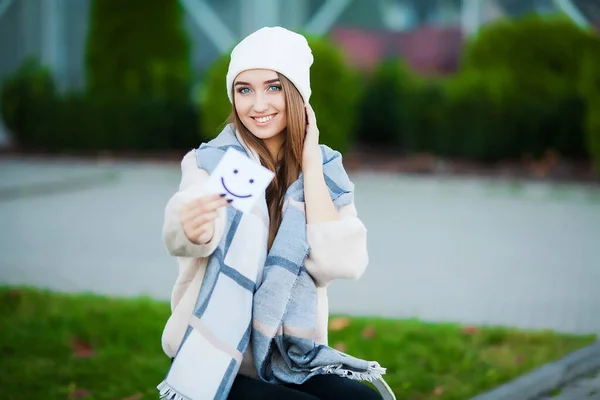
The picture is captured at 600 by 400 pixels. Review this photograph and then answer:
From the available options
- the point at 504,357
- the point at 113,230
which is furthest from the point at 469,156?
the point at 504,357

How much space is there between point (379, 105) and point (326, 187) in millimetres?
16940

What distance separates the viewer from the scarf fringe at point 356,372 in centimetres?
324

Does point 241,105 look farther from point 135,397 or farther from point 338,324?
point 338,324

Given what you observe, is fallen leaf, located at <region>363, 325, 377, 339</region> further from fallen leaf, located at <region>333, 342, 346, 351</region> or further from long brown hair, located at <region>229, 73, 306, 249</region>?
long brown hair, located at <region>229, 73, 306, 249</region>

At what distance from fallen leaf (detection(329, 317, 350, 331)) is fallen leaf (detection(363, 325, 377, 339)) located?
0.13 meters

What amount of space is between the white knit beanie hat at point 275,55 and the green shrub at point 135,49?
54.5 ft

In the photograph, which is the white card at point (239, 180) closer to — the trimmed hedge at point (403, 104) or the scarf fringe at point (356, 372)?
the scarf fringe at point (356, 372)

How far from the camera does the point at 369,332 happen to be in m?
6.22

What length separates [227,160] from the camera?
9.72ft

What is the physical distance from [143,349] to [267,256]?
2.75 metres

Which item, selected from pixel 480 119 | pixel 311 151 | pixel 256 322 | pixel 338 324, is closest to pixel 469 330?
pixel 338 324

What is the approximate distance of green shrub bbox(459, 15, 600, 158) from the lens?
16844 millimetres

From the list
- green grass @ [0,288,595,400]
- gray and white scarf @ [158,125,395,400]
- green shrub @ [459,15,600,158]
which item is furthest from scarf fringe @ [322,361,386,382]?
green shrub @ [459,15,600,158]

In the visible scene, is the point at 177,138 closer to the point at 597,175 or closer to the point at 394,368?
the point at 597,175
